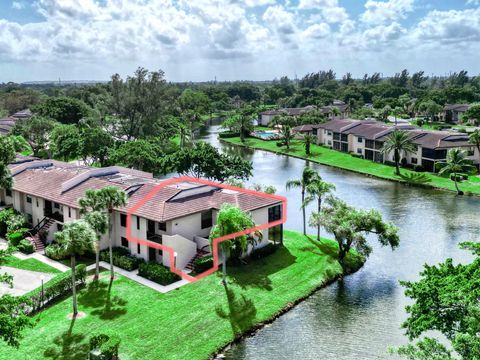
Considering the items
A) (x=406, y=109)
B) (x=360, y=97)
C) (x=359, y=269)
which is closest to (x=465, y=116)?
(x=406, y=109)

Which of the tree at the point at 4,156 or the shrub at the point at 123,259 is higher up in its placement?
the tree at the point at 4,156

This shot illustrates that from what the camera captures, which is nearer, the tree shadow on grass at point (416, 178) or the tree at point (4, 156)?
the tree at point (4, 156)

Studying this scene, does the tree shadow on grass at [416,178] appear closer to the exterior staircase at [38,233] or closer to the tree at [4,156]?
the exterior staircase at [38,233]

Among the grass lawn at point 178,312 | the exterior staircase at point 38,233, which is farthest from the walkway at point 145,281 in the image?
the exterior staircase at point 38,233

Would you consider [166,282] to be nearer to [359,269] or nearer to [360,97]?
[359,269]

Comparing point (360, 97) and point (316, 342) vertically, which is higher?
point (360, 97)

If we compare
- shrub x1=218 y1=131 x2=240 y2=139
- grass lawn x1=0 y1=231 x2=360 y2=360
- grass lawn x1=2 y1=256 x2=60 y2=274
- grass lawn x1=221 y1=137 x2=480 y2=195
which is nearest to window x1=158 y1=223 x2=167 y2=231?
grass lawn x1=0 y1=231 x2=360 y2=360
